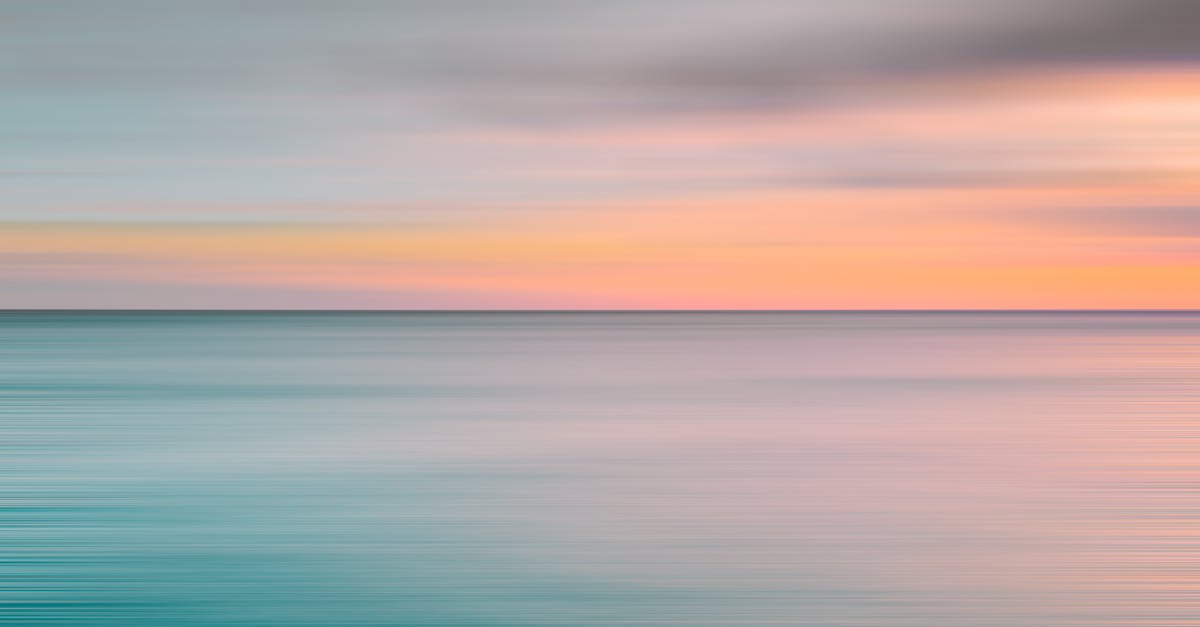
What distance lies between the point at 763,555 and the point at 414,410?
492 inches

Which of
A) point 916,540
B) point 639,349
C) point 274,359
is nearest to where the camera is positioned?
point 916,540

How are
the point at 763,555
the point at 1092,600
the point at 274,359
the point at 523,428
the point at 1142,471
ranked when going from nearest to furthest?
the point at 1092,600 < the point at 763,555 < the point at 1142,471 < the point at 523,428 < the point at 274,359

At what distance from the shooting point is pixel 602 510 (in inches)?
390

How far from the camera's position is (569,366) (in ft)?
116

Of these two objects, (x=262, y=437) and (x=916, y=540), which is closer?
(x=916, y=540)

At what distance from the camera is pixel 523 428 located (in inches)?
664

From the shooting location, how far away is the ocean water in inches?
266

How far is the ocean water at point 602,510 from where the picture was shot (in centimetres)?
675

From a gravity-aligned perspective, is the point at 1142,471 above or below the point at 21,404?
below

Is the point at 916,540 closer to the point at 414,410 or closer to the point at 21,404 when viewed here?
the point at 414,410

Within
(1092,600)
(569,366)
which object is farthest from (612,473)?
(569,366)

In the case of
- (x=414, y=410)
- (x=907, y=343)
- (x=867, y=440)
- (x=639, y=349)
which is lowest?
(x=867, y=440)

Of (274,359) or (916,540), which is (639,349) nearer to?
(274,359)

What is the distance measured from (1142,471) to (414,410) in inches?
447
